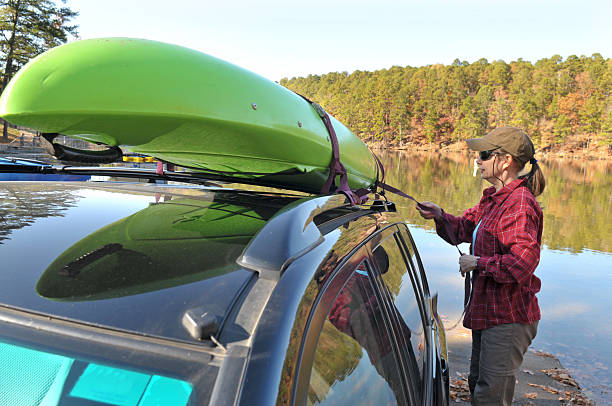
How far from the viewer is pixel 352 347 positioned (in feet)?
3.95

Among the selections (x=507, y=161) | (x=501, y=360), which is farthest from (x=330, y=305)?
(x=507, y=161)

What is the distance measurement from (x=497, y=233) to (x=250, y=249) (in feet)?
6.62

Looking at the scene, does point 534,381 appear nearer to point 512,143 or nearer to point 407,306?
point 512,143

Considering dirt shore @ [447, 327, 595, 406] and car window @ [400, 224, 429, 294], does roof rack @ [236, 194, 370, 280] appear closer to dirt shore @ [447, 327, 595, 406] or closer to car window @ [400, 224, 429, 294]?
car window @ [400, 224, 429, 294]

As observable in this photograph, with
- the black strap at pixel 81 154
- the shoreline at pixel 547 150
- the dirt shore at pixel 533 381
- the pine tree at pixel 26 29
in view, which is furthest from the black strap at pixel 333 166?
the shoreline at pixel 547 150

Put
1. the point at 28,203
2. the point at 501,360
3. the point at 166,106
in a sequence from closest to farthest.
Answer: the point at 166,106
the point at 28,203
the point at 501,360

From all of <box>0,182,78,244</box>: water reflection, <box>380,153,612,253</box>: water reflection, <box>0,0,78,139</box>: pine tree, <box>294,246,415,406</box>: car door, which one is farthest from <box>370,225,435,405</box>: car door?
<box>0,0,78,139</box>: pine tree

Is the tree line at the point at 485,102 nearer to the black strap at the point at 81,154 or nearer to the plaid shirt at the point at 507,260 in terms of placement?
the plaid shirt at the point at 507,260

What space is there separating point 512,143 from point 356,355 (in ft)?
6.45

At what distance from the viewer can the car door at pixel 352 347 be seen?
2.98ft

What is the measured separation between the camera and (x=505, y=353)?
2479mm

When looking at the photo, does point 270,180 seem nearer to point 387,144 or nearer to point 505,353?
point 505,353

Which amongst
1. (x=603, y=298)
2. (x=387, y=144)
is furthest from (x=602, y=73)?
(x=603, y=298)

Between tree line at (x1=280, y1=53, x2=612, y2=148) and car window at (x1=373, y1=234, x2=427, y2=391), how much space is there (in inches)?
3476
